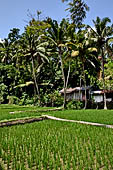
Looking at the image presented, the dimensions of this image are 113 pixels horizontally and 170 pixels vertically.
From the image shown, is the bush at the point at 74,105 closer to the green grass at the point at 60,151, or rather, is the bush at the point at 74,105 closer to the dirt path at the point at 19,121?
the dirt path at the point at 19,121

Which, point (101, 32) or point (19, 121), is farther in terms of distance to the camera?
point (101, 32)

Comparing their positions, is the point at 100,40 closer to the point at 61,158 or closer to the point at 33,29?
the point at 33,29

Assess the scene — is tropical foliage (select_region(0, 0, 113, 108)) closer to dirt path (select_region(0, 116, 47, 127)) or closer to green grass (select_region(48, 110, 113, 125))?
green grass (select_region(48, 110, 113, 125))

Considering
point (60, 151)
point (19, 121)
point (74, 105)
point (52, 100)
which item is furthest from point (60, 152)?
point (52, 100)

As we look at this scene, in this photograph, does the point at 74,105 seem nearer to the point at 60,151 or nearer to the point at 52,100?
the point at 52,100

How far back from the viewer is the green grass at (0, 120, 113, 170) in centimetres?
429

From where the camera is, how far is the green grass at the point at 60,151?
14.1 feet

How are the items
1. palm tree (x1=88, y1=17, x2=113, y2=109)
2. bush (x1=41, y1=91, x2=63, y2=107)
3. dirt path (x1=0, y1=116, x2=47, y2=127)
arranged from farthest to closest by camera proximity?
1. bush (x1=41, y1=91, x2=63, y2=107)
2. palm tree (x1=88, y1=17, x2=113, y2=109)
3. dirt path (x1=0, y1=116, x2=47, y2=127)

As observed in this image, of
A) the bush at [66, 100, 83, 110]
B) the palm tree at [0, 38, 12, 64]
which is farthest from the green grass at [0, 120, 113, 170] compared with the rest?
the palm tree at [0, 38, 12, 64]

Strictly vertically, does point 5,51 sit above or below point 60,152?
above

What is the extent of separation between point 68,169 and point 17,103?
23.4 metres

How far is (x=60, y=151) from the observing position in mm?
5234

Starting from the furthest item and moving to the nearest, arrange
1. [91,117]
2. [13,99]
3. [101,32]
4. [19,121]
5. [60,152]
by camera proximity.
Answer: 1. [13,99]
2. [101,32]
3. [91,117]
4. [19,121]
5. [60,152]

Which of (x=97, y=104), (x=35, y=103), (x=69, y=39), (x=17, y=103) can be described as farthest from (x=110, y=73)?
(x=17, y=103)
